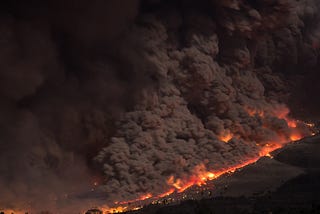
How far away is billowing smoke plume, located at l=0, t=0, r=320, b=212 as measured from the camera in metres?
31.0

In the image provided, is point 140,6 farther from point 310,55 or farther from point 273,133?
point 310,55

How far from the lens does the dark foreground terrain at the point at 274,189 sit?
92.0ft

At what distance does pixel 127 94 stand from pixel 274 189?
928 centimetres

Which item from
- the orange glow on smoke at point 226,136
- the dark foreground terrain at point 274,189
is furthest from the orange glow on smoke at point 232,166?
the dark foreground terrain at point 274,189

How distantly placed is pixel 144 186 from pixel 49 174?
452 centimetres

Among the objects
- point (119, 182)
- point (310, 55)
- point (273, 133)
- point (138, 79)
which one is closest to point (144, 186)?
Answer: point (119, 182)

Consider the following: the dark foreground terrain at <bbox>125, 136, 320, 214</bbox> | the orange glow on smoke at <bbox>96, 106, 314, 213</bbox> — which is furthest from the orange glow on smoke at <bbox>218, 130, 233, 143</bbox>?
the dark foreground terrain at <bbox>125, 136, 320, 214</bbox>

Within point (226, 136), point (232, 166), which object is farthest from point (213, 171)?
point (226, 136)

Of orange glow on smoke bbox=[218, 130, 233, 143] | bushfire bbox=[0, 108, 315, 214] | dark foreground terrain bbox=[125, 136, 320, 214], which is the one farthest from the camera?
orange glow on smoke bbox=[218, 130, 233, 143]

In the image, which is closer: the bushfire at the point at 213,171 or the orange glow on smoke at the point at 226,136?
the bushfire at the point at 213,171

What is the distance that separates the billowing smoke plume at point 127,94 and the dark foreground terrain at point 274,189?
1.88m

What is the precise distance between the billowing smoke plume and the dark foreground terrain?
6.18ft

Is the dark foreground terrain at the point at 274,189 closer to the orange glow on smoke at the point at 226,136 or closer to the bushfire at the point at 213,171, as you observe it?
the bushfire at the point at 213,171

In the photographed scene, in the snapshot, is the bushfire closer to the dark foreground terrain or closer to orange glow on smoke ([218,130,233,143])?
orange glow on smoke ([218,130,233,143])
